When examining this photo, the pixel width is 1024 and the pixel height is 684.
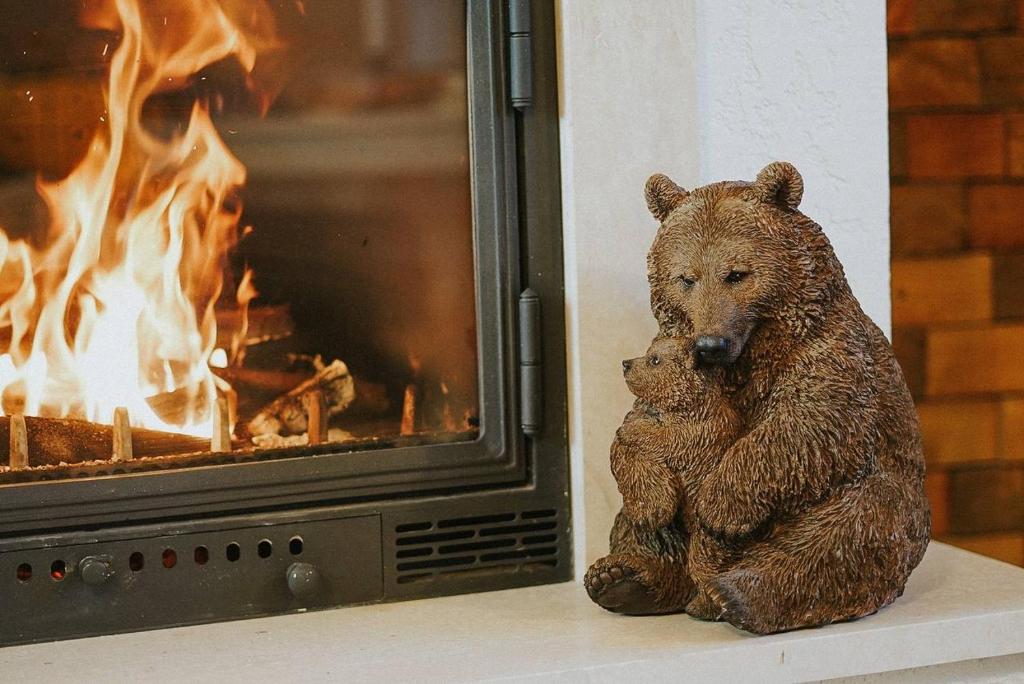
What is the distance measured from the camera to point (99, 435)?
4.63 ft

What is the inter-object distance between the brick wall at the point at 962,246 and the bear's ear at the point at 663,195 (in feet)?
3.63

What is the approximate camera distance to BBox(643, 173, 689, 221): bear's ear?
1.31m

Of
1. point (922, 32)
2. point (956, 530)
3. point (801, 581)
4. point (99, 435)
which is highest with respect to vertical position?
point (922, 32)

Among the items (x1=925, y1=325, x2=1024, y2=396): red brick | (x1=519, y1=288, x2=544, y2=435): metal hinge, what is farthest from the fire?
(x1=925, y1=325, x2=1024, y2=396): red brick

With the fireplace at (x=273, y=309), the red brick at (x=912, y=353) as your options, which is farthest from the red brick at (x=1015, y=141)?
the fireplace at (x=273, y=309)

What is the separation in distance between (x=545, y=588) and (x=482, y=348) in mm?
311

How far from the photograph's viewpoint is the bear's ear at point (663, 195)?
4.31 ft

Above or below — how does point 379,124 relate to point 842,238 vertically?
above

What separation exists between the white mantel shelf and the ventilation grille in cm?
7

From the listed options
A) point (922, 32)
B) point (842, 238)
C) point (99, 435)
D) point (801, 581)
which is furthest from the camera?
point (922, 32)

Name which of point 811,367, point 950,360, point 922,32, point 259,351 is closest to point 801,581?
point 811,367

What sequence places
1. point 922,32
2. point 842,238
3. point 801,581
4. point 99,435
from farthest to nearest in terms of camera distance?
point 922,32 → point 842,238 → point 99,435 → point 801,581

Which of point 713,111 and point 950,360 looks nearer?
point 713,111

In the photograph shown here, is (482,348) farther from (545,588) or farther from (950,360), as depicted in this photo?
(950,360)
